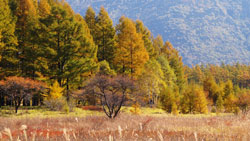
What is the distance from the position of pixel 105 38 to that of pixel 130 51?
16.2 feet

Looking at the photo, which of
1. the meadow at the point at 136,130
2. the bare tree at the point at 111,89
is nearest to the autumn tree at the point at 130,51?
the bare tree at the point at 111,89

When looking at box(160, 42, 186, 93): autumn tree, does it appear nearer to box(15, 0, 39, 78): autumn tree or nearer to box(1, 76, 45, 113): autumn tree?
box(15, 0, 39, 78): autumn tree

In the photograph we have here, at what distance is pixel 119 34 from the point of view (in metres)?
33.1

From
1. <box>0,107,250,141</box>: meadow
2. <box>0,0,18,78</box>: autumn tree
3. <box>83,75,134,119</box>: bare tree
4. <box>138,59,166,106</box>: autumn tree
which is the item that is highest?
<box>0,0,18,78</box>: autumn tree

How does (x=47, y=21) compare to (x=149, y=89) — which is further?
(x=149, y=89)

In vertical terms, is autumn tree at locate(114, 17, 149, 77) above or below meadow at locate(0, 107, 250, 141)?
above

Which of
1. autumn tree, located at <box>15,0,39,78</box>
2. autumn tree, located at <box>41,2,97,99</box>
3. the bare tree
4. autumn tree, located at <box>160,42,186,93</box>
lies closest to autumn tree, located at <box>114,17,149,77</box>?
autumn tree, located at <box>41,2,97,99</box>

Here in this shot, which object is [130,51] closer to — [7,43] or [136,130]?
[7,43]

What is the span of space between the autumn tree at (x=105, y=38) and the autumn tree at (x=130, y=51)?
220 centimetres

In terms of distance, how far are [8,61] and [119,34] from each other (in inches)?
553

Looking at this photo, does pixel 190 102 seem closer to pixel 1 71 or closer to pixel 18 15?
pixel 1 71

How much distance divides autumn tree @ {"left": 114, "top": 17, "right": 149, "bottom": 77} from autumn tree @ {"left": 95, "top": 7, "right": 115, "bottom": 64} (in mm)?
2197

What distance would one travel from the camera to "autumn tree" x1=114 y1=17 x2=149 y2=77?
31.8m

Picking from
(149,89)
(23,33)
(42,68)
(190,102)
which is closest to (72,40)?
(42,68)
